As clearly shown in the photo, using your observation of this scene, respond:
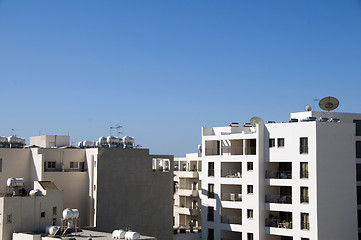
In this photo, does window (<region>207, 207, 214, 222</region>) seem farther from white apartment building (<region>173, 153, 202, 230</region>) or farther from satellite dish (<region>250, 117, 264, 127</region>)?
satellite dish (<region>250, 117, 264, 127</region>)

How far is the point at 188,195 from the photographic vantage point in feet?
234

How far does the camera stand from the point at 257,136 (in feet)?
186

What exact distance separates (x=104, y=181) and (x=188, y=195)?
1800cm

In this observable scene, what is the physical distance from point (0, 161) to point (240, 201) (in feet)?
77.6

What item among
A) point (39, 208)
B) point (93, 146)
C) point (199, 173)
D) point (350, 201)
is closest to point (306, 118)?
point (350, 201)

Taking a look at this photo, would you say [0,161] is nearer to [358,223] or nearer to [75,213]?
[75,213]

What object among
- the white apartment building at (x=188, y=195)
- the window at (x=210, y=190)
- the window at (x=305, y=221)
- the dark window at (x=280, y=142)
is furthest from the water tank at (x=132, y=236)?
the white apartment building at (x=188, y=195)

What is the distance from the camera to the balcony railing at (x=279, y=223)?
2140 inches

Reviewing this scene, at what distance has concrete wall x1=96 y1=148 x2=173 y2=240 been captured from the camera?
5541 centimetres

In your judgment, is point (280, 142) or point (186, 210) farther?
point (186, 210)

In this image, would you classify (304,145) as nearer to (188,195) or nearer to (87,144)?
(188,195)

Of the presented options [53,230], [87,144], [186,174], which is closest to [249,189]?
[186,174]

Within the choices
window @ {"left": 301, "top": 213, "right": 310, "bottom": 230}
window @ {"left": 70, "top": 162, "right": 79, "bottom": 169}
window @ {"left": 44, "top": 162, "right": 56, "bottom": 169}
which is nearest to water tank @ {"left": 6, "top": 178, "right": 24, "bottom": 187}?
window @ {"left": 44, "top": 162, "right": 56, "bottom": 169}

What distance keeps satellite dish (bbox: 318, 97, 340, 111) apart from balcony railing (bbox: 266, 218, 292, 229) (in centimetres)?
1225
